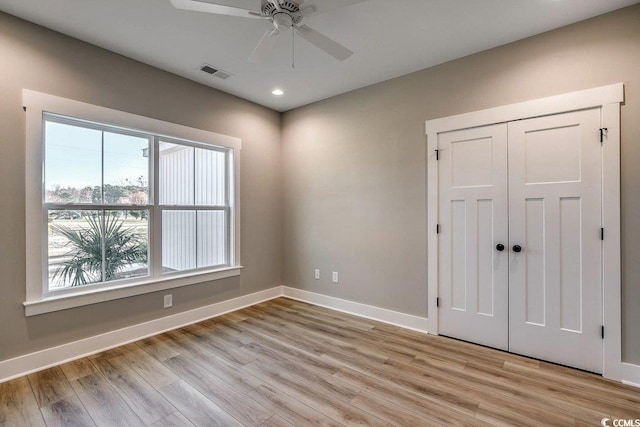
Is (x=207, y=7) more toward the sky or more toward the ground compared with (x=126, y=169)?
more toward the sky

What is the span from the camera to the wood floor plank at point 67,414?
1.80 meters

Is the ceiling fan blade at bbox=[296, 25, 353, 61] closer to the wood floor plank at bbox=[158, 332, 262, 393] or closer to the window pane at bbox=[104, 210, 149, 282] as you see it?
the window pane at bbox=[104, 210, 149, 282]

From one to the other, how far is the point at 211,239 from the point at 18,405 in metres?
2.15

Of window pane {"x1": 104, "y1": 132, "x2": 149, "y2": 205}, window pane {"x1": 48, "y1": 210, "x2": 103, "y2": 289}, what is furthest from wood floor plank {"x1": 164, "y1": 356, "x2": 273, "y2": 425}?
window pane {"x1": 104, "y1": 132, "x2": 149, "y2": 205}

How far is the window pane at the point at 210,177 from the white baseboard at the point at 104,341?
1329 mm

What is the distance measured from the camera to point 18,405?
1957mm

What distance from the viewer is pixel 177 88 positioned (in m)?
3.30

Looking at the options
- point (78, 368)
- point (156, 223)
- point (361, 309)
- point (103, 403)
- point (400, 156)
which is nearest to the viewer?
point (103, 403)

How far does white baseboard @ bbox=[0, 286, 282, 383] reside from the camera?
2.29 m

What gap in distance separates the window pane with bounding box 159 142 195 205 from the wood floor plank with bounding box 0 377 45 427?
182cm

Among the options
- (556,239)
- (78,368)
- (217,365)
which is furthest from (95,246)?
(556,239)

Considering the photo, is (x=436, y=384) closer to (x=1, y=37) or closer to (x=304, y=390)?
(x=304, y=390)

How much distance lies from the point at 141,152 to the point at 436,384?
3.49 meters

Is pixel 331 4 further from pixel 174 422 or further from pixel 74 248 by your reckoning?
pixel 74 248
